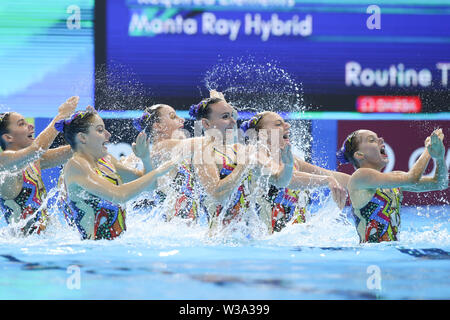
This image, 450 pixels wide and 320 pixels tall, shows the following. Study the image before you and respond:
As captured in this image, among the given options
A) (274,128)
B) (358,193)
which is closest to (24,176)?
(274,128)

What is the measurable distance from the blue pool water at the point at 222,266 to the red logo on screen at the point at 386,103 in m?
3.85

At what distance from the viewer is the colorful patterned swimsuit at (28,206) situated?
4.97 metres


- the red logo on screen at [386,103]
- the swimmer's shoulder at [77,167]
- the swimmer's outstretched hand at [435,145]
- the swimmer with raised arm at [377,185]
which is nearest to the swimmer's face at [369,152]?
the swimmer with raised arm at [377,185]

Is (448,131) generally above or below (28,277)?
above

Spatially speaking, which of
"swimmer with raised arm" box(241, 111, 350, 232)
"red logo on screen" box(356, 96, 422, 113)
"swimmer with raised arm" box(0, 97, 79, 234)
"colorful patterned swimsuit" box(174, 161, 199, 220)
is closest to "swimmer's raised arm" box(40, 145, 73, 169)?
"swimmer with raised arm" box(0, 97, 79, 234)

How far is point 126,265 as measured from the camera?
3.57 metres

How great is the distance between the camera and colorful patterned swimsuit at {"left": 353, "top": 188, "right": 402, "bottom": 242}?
4.45 m

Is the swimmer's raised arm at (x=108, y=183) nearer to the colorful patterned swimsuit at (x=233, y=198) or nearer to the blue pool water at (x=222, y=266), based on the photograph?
the blue pool water at (x=222, y=266)

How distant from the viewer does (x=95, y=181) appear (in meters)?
4.09

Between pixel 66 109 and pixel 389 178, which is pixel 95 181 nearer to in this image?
pixel 66 109
